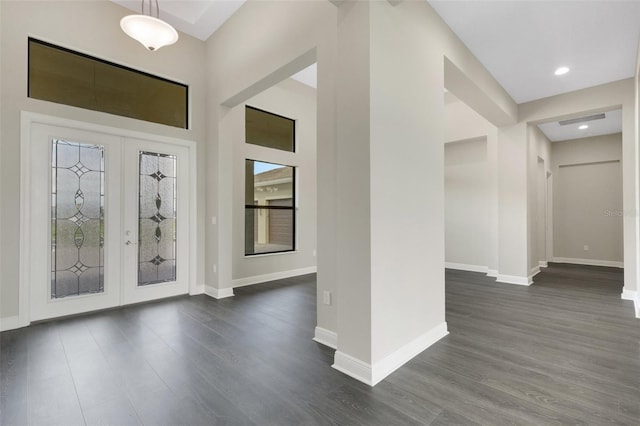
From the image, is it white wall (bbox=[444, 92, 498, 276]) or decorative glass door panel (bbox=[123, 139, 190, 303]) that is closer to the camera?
decorative glass door panel (bbox=[123, 139, 190, 303])

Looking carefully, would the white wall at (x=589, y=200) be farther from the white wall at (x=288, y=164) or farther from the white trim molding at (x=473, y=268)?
the white wall at (x=288, y=164)

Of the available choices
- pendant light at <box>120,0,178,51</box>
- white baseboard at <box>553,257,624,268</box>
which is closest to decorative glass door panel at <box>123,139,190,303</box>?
pendant light at <box>120,0,178,51</box>

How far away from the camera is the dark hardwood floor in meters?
1.83

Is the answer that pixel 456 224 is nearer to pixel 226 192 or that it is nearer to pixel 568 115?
pixel 568 115

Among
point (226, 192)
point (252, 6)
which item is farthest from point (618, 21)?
point (226, 192)

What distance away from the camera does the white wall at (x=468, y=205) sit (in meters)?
6.46

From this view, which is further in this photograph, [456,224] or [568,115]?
[456,224]

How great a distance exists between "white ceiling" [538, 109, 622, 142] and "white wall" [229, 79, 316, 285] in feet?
16.8

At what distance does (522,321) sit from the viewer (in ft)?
11.3

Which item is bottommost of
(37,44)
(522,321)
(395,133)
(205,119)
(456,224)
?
(522,321)

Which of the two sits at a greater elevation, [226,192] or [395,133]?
[395,133]

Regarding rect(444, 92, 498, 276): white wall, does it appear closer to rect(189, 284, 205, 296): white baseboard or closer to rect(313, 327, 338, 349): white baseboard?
rect(313, 327, 338, 349): white baseboard

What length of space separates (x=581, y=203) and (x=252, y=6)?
8.93 meters

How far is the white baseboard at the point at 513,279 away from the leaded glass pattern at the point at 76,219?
6.40 m
